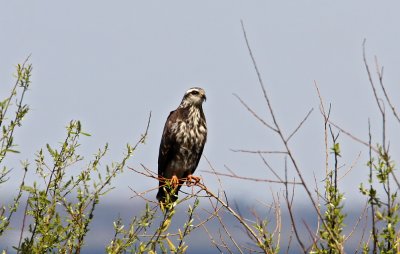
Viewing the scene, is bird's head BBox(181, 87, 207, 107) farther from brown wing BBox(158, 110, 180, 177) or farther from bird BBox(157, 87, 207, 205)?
brown wing BBox(158, 110, 180, 177)

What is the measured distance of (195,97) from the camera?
11680 millimetres

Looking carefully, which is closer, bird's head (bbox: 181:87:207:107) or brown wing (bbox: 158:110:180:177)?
brown wing (bbox: 158:110:180:177)

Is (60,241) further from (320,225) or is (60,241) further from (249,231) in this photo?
(320,225)

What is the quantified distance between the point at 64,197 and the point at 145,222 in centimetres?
70

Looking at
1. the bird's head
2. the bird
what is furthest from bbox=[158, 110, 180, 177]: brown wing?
the bird's head

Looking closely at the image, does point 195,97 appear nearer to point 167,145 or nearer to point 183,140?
point 183,140

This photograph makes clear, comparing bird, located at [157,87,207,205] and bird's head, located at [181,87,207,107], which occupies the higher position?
bird's head, located at [181,87,207,107]

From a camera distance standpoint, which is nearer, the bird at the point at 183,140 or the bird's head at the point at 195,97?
the bird at the point at 183,140

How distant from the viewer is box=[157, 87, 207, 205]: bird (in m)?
11.3

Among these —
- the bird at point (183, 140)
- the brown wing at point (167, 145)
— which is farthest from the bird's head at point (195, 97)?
the brown wing at point (167, 145)

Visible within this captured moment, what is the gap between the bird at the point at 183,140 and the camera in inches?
447

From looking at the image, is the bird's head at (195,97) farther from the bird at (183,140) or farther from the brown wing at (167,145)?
the brown wing at (167,145)

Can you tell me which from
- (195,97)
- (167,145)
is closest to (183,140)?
(167,145)

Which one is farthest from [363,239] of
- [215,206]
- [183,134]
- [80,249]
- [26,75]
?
[183,134]
